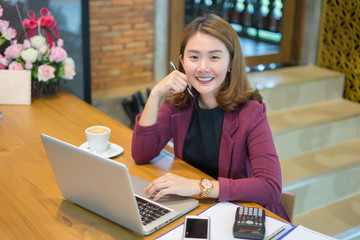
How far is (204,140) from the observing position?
5.91ft

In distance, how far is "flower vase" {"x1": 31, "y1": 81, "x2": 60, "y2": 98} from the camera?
7.94 ft

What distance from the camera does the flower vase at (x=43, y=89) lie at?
2420mm

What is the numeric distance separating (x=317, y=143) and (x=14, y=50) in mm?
2199

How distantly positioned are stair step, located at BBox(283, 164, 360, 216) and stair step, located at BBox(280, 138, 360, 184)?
32mm

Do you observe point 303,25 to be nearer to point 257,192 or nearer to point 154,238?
point 257,192

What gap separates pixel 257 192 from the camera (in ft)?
4.99

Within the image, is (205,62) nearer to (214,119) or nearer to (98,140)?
(214,119)

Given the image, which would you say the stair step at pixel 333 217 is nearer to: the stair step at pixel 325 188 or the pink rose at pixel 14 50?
the stair step at pixel 325 188

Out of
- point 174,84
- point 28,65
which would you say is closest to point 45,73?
point 28,65

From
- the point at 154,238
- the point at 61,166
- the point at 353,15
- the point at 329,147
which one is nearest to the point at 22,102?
the point at 61,166

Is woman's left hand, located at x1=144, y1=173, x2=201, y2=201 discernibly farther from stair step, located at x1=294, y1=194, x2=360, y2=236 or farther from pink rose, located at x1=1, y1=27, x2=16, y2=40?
stair step, located at x1=294, y1=194, x2=360, y2=236

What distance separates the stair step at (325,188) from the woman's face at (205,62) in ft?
4.64

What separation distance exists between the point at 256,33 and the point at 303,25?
87 centimetres

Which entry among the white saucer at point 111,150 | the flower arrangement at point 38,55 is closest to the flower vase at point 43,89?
the flower arrangement at point 38,55
